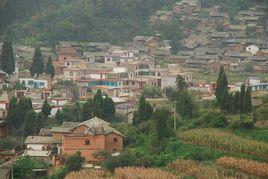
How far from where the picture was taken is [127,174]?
18.4m

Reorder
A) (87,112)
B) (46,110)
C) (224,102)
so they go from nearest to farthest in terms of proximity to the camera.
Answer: (224,102) → (87,112) → (46,110)

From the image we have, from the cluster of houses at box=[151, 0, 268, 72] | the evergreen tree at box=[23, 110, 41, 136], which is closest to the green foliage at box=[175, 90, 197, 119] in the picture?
the evergreen tree at box=[23, 110, 41, 136]

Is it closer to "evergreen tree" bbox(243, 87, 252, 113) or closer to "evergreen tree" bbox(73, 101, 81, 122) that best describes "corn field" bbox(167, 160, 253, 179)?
"evergreen tree" bbox(243, 87, 252, 113)

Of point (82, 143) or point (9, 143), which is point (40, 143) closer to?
point (9, 143)

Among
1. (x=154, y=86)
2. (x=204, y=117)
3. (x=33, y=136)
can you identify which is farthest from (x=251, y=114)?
(x=154, y=86)

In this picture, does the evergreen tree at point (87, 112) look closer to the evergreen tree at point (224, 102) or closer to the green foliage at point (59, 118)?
the green foliage at point (59, 118)

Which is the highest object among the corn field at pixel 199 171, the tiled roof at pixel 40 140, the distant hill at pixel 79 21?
the distant hill at pixel 79 21

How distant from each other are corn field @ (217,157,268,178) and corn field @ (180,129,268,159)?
1.92ft

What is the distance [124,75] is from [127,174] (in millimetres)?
13812

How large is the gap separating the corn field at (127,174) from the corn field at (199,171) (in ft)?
1.18

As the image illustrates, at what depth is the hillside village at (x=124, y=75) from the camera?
21891 millimetres

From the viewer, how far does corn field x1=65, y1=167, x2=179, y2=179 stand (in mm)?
18062

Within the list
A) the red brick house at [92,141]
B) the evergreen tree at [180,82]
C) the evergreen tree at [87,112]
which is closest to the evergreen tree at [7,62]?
the evergreen tree at [180,82]

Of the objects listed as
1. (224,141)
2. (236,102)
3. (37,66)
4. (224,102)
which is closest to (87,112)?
(224,102)
